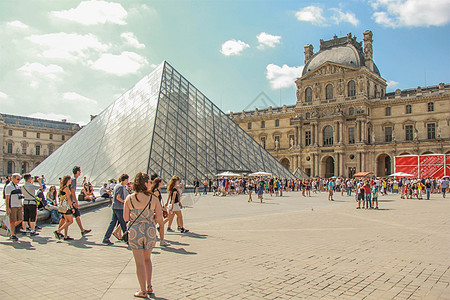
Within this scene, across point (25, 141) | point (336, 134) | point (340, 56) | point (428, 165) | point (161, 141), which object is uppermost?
point (340, 56)

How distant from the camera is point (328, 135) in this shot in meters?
49.6

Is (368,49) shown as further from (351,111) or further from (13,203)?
(13,203)

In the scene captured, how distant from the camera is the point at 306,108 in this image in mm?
51125

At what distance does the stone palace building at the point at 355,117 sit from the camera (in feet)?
143

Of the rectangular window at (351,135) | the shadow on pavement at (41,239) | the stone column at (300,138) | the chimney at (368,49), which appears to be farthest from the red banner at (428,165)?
the shadow on pavement at (41,239)

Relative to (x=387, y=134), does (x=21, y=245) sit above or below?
below

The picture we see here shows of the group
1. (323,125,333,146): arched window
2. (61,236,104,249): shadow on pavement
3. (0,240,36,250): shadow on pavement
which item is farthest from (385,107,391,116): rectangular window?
(0,240,36,250): shadow on pavement

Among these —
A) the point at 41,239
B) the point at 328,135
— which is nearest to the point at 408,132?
the point at 328,135

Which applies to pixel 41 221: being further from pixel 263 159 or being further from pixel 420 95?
pixel 420 95

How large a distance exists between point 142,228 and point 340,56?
5013cm

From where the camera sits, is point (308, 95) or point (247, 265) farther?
point (308, 95)

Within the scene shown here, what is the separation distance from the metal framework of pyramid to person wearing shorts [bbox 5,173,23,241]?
12.7 m

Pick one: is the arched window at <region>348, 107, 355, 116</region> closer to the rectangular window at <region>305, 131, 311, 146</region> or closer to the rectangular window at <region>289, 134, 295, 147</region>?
the rectangular window at <region>305, 131, 311, 146</region>

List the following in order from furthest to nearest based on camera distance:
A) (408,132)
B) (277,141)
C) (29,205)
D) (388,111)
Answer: (277,141), (388,111), (408,132), (29,205)
